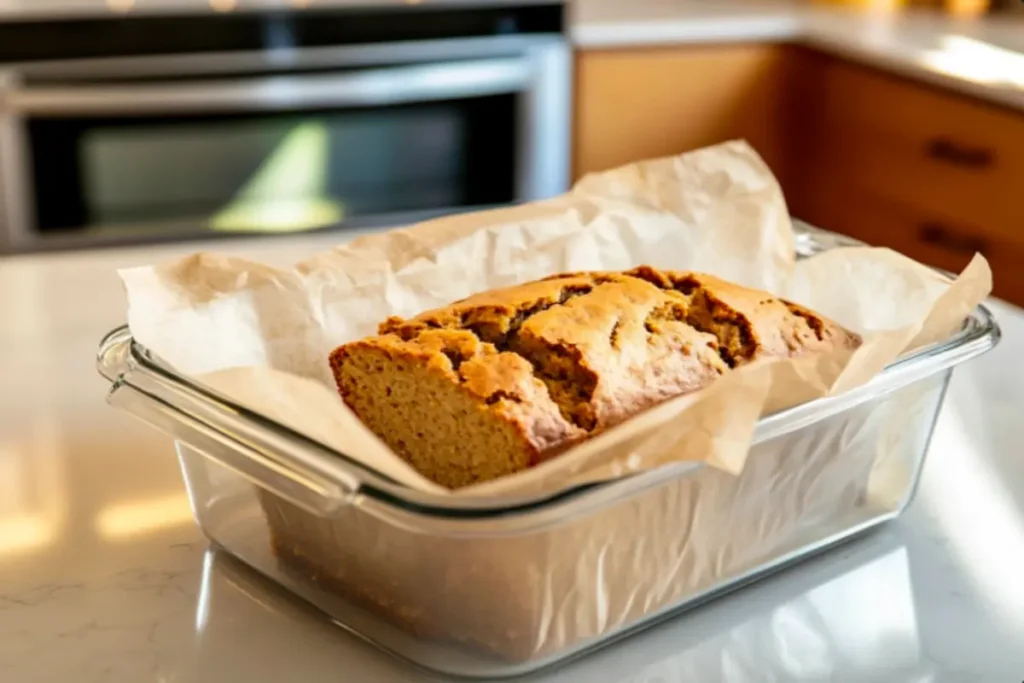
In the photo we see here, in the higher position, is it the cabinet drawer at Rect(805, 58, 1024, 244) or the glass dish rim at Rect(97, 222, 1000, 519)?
the glass dish rim at Rect(97, 222, 1000, 519)

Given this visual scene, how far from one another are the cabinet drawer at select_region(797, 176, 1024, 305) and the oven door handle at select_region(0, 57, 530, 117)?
64cm

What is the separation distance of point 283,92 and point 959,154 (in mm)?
1129

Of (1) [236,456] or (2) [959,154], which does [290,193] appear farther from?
(1) [236,456]

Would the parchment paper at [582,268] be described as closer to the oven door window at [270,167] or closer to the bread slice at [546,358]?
the bread slice at [546,358]

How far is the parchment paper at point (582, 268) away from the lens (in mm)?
576

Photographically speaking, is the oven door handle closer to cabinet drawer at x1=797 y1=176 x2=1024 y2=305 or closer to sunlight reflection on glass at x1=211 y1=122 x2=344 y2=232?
sunlight reflection on glass at x1=211 y1=122 x2=344 y2=232

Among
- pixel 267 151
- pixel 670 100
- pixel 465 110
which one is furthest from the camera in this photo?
pixel 670 100

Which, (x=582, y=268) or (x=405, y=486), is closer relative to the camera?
(x=405, y=486)

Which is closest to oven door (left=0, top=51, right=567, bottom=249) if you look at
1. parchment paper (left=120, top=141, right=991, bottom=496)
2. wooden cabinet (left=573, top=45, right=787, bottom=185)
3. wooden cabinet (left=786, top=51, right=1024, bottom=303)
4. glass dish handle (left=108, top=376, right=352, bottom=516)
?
wooden cabinet (left=573, top=45, right=787, bottom=185)

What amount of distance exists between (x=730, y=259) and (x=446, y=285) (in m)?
0.23

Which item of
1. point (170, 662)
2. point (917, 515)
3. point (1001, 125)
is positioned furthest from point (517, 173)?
point (170, 662)

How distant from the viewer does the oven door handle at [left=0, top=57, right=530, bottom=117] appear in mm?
2033

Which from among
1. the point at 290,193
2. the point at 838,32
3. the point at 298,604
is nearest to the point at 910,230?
the point at 838,32

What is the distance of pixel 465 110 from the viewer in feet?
7.50
